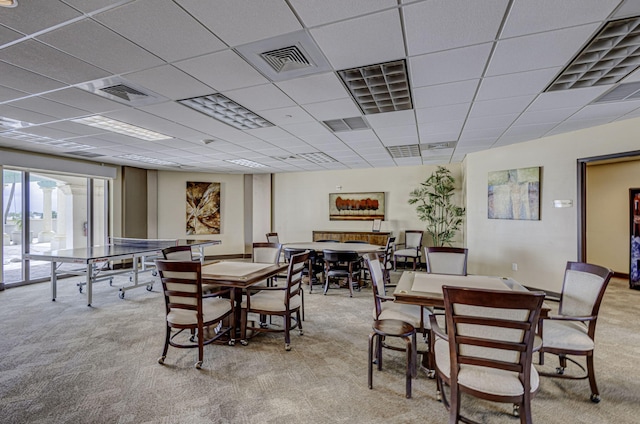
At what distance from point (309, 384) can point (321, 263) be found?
156 inches

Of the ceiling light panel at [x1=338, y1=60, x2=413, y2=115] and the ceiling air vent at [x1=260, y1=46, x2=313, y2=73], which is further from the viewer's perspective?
the ceiling light panel at [x1=338, y1=60, x2=413, y2=115]

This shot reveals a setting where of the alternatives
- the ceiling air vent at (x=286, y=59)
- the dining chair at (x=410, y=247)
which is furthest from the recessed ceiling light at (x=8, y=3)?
the dining chair at (x=410, y=247)

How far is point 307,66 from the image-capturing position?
107 inches

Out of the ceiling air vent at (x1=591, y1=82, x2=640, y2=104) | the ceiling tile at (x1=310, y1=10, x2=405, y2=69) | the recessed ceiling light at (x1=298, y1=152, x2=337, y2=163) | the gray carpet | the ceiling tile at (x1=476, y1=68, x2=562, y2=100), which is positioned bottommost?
the gray carpet

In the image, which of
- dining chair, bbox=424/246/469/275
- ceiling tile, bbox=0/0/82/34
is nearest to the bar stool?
dining chair, bbox=424/246/469/275

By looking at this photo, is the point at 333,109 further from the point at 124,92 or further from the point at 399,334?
the point at 399,334

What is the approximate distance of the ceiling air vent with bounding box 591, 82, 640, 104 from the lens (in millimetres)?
3170

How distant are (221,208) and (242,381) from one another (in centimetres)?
780

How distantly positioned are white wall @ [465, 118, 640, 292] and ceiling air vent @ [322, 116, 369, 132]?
124 inches

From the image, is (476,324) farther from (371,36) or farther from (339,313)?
(339,313)

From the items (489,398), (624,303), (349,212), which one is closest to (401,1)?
(489,398)

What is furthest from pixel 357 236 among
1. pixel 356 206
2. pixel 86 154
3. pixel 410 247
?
pixel 86 154

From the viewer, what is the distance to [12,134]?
503 cm

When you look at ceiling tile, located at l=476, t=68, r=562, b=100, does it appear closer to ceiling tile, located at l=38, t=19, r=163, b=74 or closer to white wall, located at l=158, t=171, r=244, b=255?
ceiling tile, located at l=38, t=19, r=163, b=74
